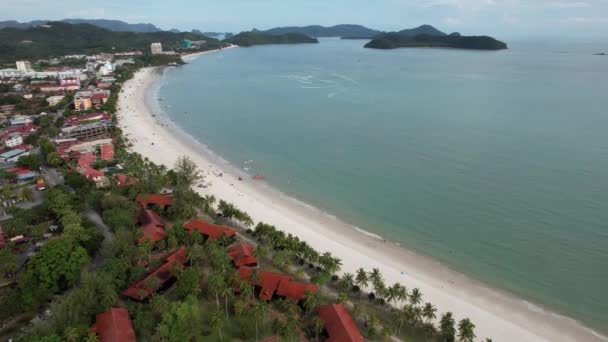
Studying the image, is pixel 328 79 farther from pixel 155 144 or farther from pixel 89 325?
pixel 89 325

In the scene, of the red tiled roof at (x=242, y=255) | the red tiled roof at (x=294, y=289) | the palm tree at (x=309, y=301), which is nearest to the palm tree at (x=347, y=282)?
the red tiled roof at (x=294, y=289)

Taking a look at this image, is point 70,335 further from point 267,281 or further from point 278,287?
point 278,287

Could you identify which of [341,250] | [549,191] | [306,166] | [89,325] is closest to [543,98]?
[549,191]

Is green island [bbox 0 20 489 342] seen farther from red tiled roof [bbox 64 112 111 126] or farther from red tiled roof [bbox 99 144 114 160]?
red tiled roof [bbox 64 112 111 126]

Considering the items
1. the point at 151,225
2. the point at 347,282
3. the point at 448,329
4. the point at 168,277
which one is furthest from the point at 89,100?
the point at 448,329

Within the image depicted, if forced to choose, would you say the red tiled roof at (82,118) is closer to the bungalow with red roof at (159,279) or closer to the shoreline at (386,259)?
the shoreline at (386,259)

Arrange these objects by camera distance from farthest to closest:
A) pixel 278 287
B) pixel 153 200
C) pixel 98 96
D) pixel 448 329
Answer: pixel 98 96 < pixel 153 200 < pixel 278 287 < pixel 448 329
